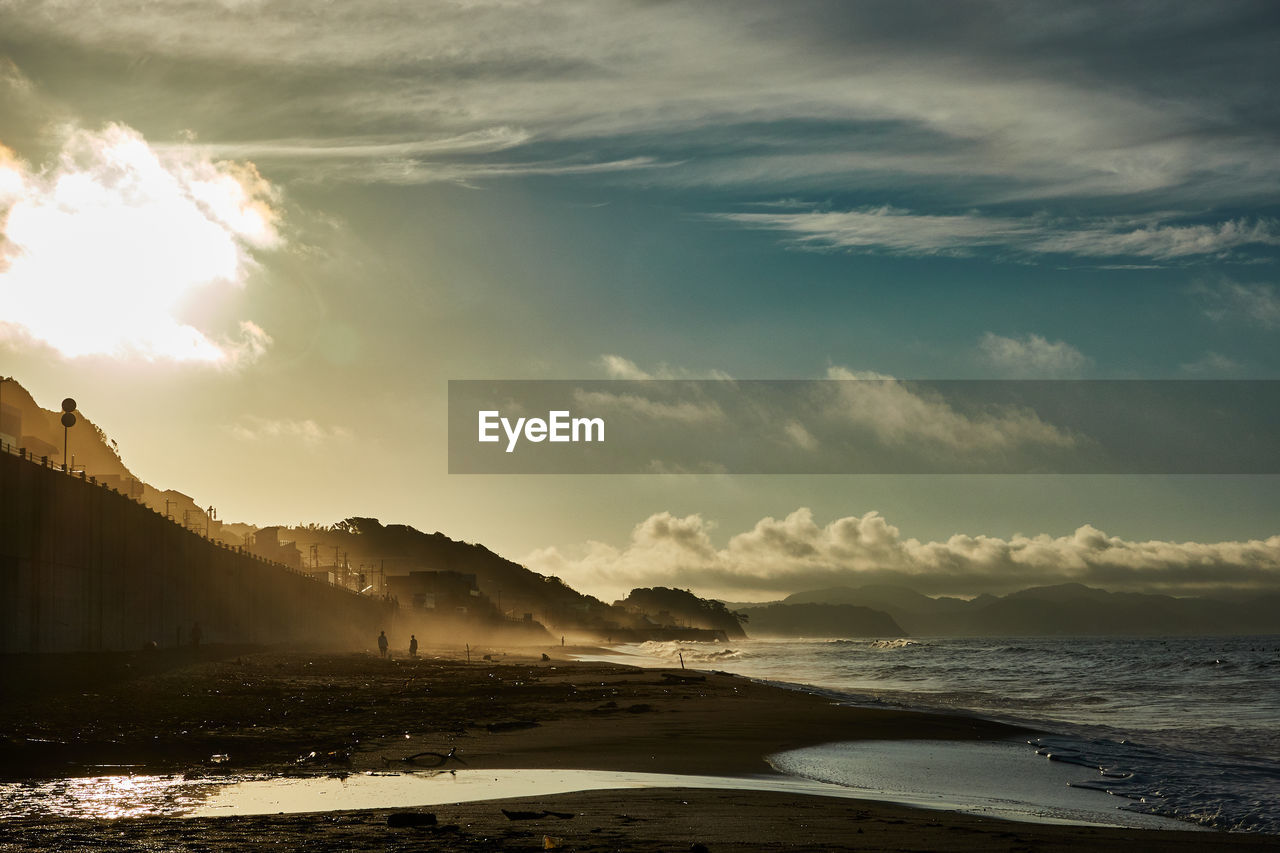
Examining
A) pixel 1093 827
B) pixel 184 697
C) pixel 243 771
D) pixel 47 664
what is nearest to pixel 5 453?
pixel 47 664

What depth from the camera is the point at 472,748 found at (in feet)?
59.2

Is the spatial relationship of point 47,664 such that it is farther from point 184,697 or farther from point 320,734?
point 320,734

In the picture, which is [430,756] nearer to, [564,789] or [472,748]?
[472,748]

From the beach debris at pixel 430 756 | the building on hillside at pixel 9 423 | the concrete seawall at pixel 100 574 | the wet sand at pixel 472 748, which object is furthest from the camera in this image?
the building on hillside at pixel 9 423

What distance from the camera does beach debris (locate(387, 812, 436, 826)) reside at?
10.3 m

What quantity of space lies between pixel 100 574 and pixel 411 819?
43.6m

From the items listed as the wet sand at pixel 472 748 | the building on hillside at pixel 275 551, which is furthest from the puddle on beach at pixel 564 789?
the building on hillside at pixel 275 551

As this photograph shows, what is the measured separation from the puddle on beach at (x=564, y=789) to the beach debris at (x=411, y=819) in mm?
1121

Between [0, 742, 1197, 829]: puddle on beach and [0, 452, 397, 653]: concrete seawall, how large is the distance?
95.7 ft

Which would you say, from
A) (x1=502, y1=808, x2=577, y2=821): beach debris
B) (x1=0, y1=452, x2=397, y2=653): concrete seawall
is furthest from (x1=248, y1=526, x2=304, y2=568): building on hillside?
(x1=502, y1=808, x2=577, y2=821): beach debris

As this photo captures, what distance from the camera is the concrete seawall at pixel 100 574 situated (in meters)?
39.4

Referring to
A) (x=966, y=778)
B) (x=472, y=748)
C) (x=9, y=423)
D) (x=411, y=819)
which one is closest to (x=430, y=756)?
(x=472, y=748)

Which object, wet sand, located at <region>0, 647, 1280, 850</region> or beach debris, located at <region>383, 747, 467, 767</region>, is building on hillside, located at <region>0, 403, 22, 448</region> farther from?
beach debris, located at <region>383, 747, 467, 767</region>

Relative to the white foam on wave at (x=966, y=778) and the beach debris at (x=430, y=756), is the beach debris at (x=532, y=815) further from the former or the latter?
the white foam on wave at (x=966, y=778)
